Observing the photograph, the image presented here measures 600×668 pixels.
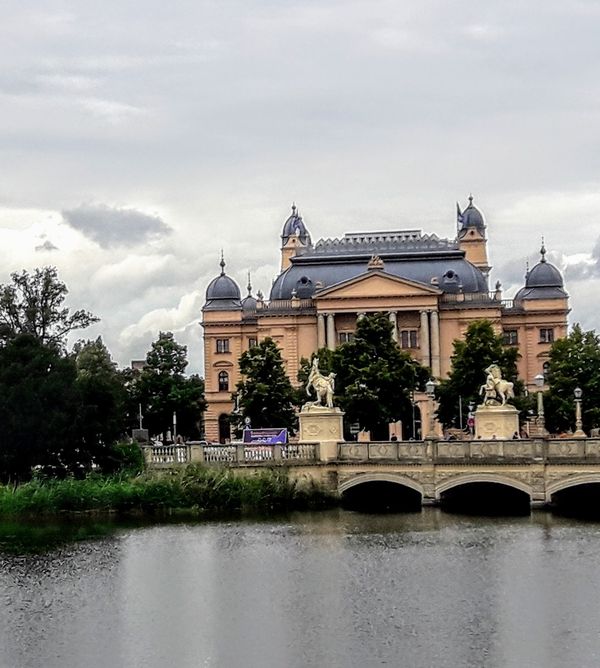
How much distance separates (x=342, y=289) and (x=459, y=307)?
10013 mm

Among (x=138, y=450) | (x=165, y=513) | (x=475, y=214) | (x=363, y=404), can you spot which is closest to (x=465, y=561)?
(x=165, y=513)

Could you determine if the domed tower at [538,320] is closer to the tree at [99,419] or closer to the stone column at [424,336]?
the stone column at [424,336]

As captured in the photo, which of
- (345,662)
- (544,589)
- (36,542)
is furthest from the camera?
(36,542)

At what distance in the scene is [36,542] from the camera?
5000 centimetres

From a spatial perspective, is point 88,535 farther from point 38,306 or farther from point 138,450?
point 38,306

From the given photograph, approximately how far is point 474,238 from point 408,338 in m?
27.4

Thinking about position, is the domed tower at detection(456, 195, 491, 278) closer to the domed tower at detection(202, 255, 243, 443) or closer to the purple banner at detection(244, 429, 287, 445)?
the domed tower at detection(202, 255, 243, 443)

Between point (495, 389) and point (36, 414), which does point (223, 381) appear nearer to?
point (36, 414)

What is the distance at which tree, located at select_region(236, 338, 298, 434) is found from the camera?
88312mm

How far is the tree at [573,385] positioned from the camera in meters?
81.1

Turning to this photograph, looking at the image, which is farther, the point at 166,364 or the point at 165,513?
the point at 166,364

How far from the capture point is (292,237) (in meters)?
147

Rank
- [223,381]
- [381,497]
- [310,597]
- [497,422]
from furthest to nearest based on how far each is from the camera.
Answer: [223,381] < [381,497] < [497,422] < [310,597]

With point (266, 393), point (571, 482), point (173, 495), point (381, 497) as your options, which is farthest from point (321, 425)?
point (266, 393)
